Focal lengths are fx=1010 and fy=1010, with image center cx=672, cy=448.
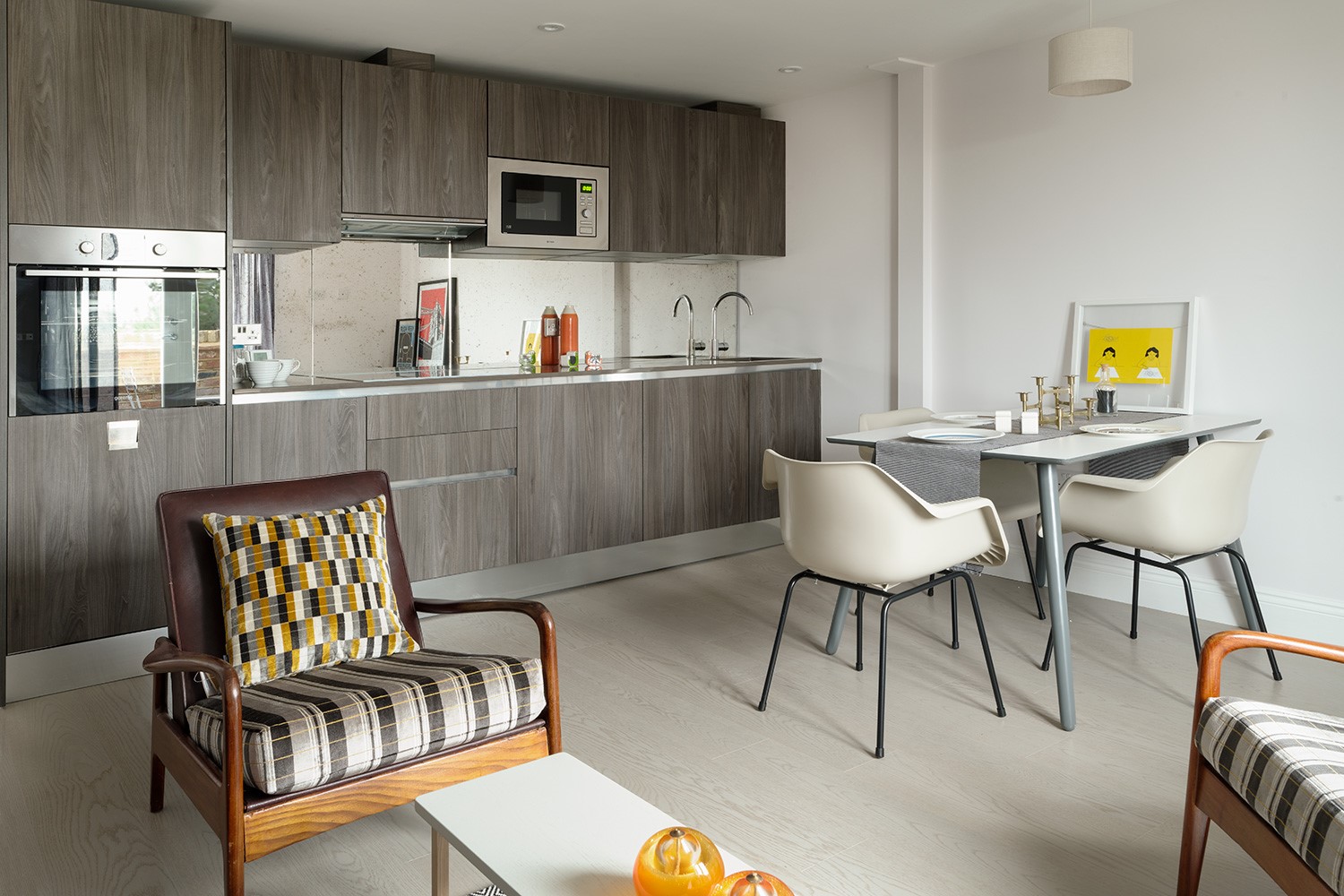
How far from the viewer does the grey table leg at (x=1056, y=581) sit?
2.86 metres

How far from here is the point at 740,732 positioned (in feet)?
9.48

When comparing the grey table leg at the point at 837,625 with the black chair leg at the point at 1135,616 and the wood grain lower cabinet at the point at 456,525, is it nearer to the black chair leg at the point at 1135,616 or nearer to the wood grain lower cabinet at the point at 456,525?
the black chair leg at the point at 1135,616

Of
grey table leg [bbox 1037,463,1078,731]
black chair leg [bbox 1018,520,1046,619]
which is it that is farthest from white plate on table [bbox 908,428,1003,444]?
black chair leg [bbox 1018,520,1046,619]

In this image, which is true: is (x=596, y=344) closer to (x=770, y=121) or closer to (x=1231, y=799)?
(x=770, y=121)

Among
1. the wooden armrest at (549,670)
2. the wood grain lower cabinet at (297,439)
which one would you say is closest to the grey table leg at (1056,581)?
the wooden armrest at (549,670)

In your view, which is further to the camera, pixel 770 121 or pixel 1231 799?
pixel 770 121

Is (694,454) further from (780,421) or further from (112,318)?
(112,318)

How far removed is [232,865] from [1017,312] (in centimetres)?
379

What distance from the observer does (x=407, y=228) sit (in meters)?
4.48

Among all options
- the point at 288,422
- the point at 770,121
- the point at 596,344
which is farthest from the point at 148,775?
the point at 770,121

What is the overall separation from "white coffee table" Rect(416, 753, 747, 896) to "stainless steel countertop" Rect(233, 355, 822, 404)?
7.46ft

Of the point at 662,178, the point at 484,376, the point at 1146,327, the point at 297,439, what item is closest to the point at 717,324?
the point at 662,178

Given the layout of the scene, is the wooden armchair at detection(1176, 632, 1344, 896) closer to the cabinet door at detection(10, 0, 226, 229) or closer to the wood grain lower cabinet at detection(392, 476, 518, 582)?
the wood grain lower cabinet at detection(392, 476, 518, 582)

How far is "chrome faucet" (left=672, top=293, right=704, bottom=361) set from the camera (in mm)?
5258
